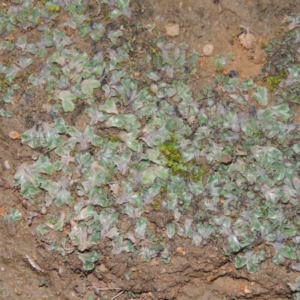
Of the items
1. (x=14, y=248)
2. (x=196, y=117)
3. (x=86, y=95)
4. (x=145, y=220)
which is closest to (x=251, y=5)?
(x=196, y=117)

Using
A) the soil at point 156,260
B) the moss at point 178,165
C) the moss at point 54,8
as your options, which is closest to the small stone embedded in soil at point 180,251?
the soil at point 156,260

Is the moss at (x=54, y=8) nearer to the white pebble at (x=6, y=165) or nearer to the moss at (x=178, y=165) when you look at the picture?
the white pebble at (x=6, y=165)

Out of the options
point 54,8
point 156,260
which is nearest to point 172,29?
point 54,8

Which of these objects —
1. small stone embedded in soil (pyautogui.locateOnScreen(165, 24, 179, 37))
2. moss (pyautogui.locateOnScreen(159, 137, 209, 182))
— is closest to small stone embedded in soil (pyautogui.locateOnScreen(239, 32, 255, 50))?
small stone embedded in soil (pyautogui.locateOnScreen(165, 24, 179, 37))

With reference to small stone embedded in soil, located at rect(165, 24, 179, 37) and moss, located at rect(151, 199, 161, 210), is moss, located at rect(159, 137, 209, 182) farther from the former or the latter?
small stone embedded in soil, located at rect(165, 24, 179, 37)

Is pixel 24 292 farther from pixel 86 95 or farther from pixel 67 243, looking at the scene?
pixel 86 95
